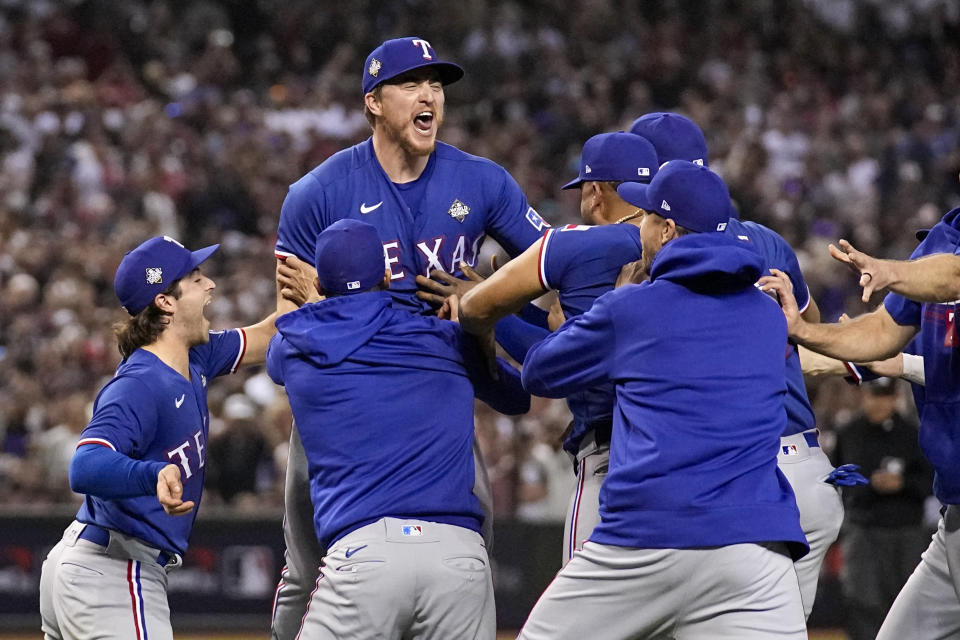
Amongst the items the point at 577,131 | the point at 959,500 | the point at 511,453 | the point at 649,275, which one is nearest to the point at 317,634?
the point at 649,275

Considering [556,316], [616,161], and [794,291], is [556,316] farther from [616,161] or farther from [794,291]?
[794,291]

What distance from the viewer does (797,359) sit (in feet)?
18.1

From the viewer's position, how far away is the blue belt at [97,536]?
5324 mm

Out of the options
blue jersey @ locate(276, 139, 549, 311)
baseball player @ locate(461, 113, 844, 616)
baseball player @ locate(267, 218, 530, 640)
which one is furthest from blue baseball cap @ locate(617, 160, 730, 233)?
blue jersey @ locate(276, 139, 549, 311)

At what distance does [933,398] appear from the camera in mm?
5457

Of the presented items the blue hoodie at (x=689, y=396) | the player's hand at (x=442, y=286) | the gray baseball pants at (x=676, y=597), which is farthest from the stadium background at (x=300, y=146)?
the blue hoodie at (x=689, y=396)

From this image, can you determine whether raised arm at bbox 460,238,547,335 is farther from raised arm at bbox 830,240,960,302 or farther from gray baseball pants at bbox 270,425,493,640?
gray baseball pants at bbox 270,425,493,640

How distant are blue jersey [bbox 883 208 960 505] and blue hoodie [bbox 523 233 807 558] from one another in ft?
4.17

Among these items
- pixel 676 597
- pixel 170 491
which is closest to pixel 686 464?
pixel 676 597

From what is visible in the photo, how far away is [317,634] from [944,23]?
54.2ft

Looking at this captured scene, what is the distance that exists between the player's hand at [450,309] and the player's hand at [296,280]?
0.51m

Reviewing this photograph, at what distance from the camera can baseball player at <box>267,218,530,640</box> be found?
4.70 meters

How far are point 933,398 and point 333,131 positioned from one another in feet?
39.1

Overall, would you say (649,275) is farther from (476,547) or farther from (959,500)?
(959,500)
